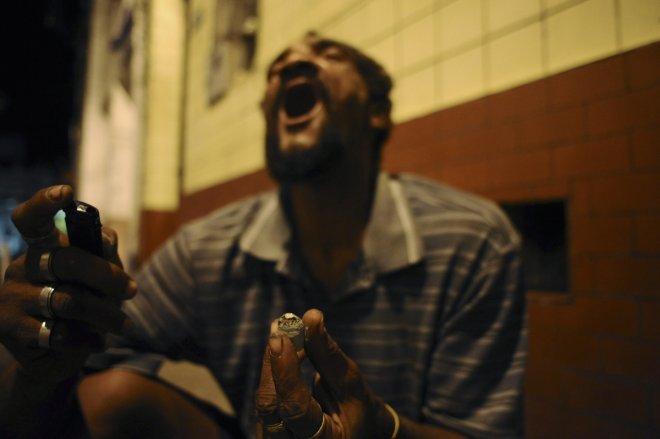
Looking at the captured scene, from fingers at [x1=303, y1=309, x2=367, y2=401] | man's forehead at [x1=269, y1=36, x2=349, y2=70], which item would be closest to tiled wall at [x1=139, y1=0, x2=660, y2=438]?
man's forehead at [x1=269, y1=36, x2=349, y2=70]

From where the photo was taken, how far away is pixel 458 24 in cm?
149

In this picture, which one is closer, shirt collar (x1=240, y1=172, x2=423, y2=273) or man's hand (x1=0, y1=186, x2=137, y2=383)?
man's hand (x1=0, y1=186, x2=137, y2=383)

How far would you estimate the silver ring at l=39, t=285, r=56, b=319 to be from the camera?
0.59 metres

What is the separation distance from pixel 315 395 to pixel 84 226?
1.20 feet

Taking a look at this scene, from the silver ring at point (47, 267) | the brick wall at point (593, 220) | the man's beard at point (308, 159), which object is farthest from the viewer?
the man's beard at point (308, 159)


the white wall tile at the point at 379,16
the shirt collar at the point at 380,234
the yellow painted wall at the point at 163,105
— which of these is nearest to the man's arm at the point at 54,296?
the shirt collar at the point at 380,234

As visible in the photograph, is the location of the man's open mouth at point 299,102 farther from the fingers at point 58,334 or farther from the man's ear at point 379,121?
the fingers at point 58,334

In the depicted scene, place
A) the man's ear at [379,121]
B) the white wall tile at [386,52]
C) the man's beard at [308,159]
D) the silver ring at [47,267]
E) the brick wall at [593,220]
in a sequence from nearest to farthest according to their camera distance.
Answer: the silver ring at [47,267] → the brick wall at [593,220] → the man's beard at [308,159] → the man's ear at [379,121] → the white wall tile at [386,52]

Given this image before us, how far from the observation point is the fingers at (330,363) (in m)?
0.52

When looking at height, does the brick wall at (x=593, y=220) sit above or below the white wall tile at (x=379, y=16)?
below

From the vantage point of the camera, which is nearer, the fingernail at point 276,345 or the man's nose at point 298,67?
the fingernail at point 276,345

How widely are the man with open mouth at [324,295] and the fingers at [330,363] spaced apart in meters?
0.07

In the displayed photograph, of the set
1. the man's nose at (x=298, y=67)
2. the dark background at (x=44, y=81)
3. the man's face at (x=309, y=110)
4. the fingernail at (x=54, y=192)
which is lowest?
the fingernail at (x=54, y=192)

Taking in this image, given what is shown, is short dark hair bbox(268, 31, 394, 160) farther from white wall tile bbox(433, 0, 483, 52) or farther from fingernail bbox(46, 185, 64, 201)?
fingernail bbox(46, 185, 64, 201)
